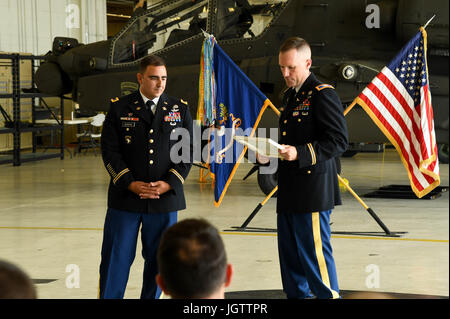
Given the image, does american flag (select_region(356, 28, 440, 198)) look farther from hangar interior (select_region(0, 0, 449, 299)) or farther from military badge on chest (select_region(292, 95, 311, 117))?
military badge on chest (select_region(292, 95, 311, 117))

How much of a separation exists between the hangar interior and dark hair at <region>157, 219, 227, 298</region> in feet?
10.6

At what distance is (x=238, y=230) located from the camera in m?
7.47

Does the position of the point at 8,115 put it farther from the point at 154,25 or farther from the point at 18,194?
the point at 154,25

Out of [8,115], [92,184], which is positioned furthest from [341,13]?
[8,115]

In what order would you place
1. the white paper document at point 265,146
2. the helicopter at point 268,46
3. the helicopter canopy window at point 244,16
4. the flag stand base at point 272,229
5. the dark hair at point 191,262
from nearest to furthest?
the dark hair at point 191,262
the white paper document at point 265,146
the flag stand base at point 272,229
the helicopter at point 268,46
the helicopter canopy window at point 244,16

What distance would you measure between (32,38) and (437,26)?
12583 millimetres

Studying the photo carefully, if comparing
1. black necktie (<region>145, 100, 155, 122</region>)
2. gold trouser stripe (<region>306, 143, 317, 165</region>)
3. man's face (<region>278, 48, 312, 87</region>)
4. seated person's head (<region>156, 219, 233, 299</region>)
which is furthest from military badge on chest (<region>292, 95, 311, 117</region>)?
seated person's head (<region>156, 219, 233, 299</region>)

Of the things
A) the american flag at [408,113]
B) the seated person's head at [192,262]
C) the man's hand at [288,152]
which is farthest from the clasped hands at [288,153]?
the seated person's head at [192,262]

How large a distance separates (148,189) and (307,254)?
103cm

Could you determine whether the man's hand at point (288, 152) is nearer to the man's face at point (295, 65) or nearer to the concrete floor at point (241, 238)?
the man's face at point (295, 65)

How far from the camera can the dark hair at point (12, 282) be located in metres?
1.38

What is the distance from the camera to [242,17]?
9812 millimetres

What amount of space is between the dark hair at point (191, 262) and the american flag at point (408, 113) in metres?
4.00

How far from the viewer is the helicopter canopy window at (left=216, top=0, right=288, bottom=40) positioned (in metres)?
9.65
